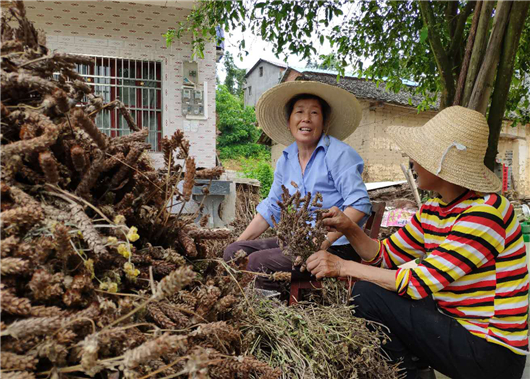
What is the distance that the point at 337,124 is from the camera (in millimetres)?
3150

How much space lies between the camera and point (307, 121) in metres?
2.79

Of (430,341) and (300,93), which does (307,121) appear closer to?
(300,93)

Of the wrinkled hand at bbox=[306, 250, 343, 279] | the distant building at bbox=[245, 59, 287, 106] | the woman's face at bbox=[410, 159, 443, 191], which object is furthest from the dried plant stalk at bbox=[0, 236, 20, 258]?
the distant building at bbox=[245, 59, 287, 106]

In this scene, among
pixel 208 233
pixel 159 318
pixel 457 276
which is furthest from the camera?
pixel 457 276

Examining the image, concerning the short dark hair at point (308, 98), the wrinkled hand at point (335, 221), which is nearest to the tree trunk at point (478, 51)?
the short dark hair at point (308, 98)

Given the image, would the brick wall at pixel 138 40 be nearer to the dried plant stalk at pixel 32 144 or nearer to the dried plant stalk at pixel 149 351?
the dried plant stalk at pixel 32 144

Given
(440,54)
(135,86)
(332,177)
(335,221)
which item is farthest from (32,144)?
(135,86)

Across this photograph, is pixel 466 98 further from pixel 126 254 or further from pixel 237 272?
pixel 126 254

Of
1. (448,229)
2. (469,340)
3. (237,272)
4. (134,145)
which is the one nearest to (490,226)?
(448,229)

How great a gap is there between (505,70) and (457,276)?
2.79 m

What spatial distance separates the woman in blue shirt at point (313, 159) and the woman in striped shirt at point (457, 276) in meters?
0.47

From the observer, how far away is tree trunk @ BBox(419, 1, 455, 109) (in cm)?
422

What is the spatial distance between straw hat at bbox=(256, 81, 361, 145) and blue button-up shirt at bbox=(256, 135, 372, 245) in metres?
0.31

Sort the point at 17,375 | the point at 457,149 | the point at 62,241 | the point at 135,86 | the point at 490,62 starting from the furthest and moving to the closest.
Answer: the point at 135,86 < the point at 490,62 < the point at 457,149 < the point at 62,241 < the point at 17,375
